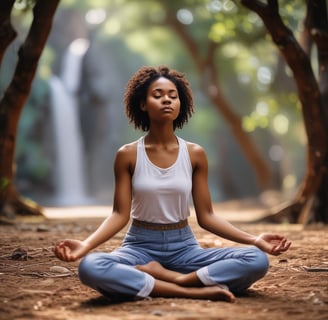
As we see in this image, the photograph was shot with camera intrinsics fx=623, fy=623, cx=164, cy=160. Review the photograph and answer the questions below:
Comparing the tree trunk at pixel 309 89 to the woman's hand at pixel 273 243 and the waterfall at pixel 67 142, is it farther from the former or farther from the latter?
the waterfall at pixel 67 142

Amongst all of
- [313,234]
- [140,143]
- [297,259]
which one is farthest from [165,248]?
[313,234]

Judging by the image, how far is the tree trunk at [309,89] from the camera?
8.61 meters

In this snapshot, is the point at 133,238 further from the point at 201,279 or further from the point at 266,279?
the point at 266,279

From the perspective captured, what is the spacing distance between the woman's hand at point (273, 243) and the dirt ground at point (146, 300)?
0.96 ft

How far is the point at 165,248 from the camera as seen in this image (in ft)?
12.8

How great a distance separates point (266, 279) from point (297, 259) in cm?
93

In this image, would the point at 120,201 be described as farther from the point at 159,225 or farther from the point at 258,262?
the point at 258,262

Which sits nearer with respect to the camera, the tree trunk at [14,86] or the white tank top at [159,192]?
the white tank top at [159,192]

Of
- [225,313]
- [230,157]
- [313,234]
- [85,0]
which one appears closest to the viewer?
[225,313]

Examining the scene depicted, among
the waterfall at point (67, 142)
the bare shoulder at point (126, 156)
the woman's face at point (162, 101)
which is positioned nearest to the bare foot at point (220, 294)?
the bare shoulder at point (126, 156)

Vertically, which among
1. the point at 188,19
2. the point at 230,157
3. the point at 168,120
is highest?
the point at 188,19

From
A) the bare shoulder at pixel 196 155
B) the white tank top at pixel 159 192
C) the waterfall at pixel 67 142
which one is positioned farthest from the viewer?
the waterfall at pixel 67 142

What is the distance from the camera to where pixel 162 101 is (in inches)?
157

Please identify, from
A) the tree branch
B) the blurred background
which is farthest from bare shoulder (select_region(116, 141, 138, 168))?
the blurred background
